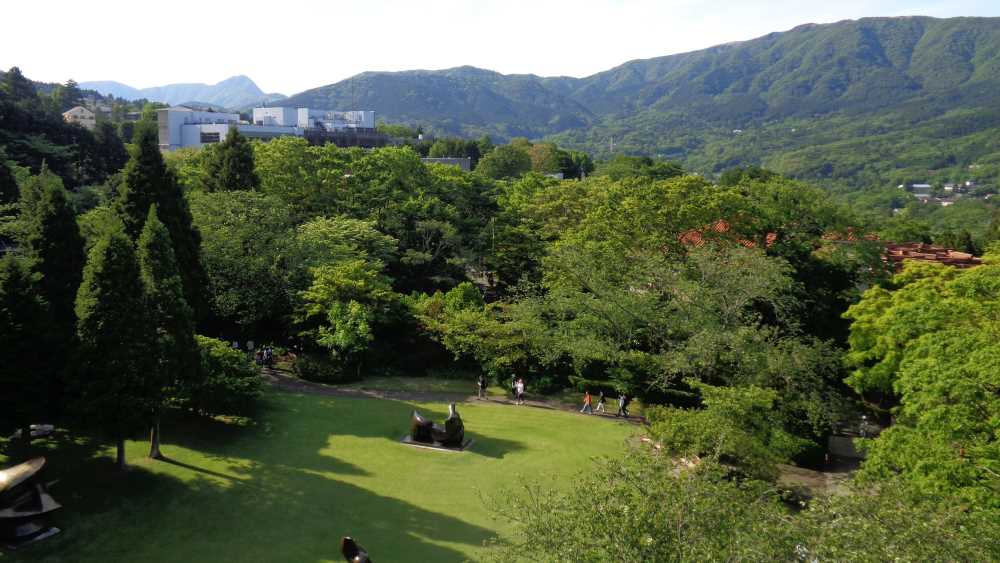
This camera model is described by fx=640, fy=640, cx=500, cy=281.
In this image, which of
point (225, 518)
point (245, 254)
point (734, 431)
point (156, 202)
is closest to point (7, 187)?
point (245, 254)

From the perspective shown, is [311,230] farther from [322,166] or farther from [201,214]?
[322,166]

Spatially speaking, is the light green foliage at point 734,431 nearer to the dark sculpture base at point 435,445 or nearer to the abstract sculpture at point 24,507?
the dark sculpture base at point 435,445

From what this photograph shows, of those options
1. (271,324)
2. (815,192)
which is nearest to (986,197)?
(815,192)

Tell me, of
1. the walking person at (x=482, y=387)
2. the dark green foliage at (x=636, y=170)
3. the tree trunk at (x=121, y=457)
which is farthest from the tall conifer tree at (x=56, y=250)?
the dark green foliage at (x=636, y=170)

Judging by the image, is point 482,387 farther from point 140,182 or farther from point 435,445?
point 140,182

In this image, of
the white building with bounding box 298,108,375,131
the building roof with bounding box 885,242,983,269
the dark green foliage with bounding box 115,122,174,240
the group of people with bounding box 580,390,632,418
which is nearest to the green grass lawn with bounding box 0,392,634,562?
the group of people with bounding box 580,390,632,418

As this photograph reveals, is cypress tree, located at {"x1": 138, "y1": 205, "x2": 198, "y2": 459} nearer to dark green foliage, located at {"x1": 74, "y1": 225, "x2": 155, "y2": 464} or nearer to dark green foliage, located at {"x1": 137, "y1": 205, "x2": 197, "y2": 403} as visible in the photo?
dark green foliage, located at {"x1": 137, "y1": 205, "x2": 197, "y2": 403}
